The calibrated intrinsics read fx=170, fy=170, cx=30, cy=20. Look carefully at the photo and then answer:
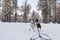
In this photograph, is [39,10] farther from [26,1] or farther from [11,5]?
[11,5]

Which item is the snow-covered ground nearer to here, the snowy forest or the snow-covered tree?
the snow-covered tree

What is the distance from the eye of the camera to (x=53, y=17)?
18.3m

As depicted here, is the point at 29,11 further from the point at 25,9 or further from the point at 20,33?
the point at 20,33

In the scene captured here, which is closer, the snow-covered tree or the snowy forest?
the snow-covered tree

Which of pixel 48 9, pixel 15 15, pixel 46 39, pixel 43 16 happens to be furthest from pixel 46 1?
pixel 46 39

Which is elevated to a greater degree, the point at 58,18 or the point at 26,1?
the point at 26,1

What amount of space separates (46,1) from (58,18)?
2.42 metres

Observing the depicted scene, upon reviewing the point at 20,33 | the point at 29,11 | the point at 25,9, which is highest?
the point at 25,9

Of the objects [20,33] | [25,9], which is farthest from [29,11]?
[20,33]

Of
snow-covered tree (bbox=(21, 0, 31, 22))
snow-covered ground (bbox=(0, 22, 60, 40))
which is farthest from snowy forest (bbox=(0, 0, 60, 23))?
snow-covered ground (bbox=(0, 22, 60, 40))

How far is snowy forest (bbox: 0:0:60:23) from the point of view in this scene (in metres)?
17.5

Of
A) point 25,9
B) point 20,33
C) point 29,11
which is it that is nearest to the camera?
point 20,33

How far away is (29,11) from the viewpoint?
17.2 meters

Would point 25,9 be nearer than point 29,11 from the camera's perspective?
No
